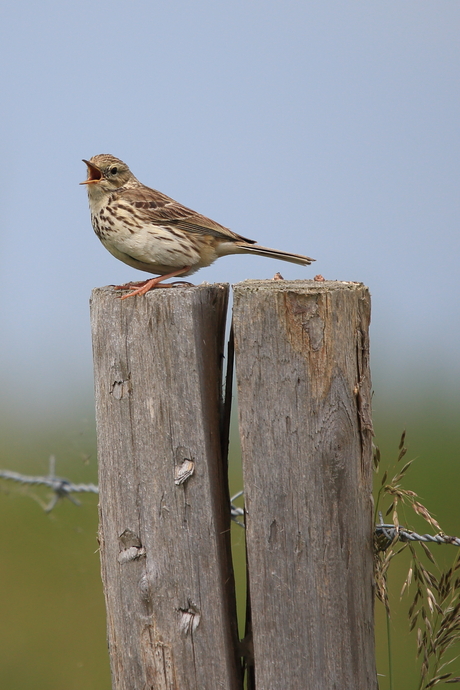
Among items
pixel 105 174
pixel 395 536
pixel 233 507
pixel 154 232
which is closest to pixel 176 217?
pixel 154 232

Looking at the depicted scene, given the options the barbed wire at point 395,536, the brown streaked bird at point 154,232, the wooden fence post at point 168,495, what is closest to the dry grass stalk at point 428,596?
the barbed wire at point 395,536

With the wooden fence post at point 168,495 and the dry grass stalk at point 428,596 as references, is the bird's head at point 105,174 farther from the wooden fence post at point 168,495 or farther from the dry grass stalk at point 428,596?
the dry grass stalk at point 428,596

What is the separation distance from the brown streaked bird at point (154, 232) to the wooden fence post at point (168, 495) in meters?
1.36

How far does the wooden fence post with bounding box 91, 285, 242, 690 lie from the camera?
2480 millimetres

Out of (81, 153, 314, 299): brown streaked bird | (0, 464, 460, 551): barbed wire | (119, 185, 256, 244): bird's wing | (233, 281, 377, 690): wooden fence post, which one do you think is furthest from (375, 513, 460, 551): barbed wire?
(119, 185, 256, 244): bird's wing

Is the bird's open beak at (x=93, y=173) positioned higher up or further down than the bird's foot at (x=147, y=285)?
higher up

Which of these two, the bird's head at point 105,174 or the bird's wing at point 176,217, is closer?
the bird's wing at point 176,217

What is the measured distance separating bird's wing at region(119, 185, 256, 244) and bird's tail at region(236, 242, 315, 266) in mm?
55

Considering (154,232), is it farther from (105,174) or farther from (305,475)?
(305,475)

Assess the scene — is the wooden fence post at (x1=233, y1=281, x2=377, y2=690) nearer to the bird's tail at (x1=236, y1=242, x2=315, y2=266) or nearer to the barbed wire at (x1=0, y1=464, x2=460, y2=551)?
the barbed wire at (x1=0, y1=464, x2=460, y2=551)

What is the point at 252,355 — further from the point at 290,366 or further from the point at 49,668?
the point at 49,668

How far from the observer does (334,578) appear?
7.77ft

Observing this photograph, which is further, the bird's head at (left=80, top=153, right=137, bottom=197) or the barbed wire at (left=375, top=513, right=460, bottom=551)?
the bird's head at (left=80, top=153, right=137, bottom=197)

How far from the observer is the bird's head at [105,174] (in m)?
4.64
